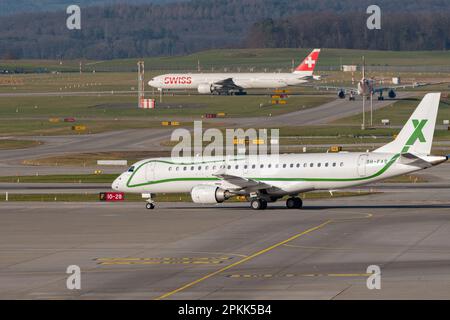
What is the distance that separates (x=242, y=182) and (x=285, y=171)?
271 centimetres

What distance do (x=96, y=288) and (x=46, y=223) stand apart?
2328 cm

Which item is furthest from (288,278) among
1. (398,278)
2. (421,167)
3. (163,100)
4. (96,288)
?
(163,100)

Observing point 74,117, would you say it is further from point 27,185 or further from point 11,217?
point 11,217

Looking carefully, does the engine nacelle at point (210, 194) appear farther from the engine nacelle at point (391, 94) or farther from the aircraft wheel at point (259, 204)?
the engine nacelle at point (391, 94)

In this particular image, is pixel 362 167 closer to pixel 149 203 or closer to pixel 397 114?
pixel 149 203

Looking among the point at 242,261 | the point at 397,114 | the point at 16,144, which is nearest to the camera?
the point at 242,261

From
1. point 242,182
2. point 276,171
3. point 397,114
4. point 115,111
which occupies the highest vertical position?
point 115,111

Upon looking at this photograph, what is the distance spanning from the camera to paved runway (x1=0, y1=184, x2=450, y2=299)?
41.9 metres

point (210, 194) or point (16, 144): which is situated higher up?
point (16, 144)

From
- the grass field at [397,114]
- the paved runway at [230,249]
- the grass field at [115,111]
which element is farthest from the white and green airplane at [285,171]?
the grass field at [397,114]

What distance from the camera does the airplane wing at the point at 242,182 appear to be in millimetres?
68750

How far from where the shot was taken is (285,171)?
6869 cm

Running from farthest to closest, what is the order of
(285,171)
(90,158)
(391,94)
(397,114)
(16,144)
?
1. (391,94)
2. (397,114)
3. (16,144)
4. (90,158)
5. (285,171)

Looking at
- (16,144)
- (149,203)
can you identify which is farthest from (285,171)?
(16,144)
